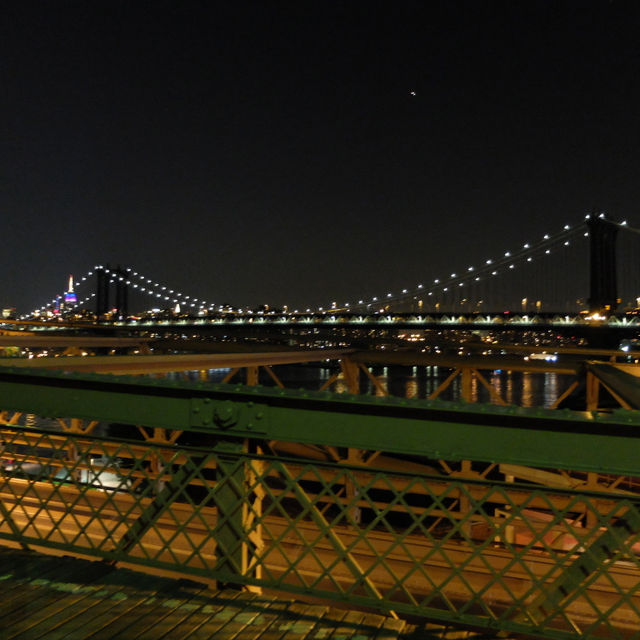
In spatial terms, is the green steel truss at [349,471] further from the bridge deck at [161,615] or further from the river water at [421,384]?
the river water at [421,384]

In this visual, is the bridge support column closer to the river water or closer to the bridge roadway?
the river water

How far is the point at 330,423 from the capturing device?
258 cm

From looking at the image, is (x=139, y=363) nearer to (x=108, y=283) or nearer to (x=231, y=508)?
(x=231, y=508)

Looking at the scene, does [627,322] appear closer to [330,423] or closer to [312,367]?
[312,367]

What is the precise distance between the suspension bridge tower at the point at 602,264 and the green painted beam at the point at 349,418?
178 ft

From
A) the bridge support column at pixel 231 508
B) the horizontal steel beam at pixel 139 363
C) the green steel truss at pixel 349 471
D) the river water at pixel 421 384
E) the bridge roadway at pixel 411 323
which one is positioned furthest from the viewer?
the bridge roadway at pixel 411 323

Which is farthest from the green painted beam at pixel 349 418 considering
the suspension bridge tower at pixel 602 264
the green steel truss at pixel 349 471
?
the suspension bridge tower at pixel 602 264

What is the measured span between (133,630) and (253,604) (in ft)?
1.67

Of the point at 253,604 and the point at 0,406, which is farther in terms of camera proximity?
the point at 0,406

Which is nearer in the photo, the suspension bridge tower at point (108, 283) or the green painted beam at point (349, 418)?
the green painted beam at point (349, 418)

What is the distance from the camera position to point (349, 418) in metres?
2.55

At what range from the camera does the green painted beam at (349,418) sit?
89.0 inches

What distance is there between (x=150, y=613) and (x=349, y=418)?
118 centimetres

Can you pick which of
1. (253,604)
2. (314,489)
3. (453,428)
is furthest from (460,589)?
(314,489)
